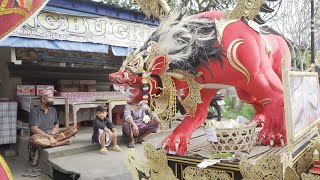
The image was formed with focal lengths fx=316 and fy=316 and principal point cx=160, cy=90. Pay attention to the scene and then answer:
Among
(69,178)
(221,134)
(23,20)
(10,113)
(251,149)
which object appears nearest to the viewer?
(23,20)

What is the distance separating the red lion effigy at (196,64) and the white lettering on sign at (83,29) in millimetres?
1595

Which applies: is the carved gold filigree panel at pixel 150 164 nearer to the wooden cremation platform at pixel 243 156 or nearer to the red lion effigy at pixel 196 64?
the wooden cremation platform at pixel 243 156

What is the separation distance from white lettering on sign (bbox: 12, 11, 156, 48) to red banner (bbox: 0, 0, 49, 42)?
2.35 metres

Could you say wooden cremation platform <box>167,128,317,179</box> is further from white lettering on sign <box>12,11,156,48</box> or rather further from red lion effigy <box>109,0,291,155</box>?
white lettering on sign <box>12,11,156,48</box>

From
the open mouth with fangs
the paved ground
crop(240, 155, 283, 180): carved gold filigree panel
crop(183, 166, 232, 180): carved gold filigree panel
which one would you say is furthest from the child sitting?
crop(240, 155, 283, 180): carved gold filigree panel

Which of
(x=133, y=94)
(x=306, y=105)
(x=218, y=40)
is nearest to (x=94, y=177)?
(x=133, y=94)

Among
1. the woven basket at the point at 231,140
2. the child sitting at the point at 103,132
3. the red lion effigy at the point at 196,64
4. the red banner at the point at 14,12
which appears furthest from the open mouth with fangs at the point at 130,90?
the child sitting at the point at 103,132

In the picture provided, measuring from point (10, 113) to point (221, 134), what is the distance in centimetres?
381

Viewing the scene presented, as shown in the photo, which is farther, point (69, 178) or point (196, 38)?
point (69, 178)

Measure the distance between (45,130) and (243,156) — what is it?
3.44 m

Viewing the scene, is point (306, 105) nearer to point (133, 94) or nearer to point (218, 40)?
point (218, 40)

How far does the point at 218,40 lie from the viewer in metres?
2.65

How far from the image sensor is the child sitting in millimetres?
4820

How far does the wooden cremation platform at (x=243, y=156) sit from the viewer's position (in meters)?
2.24
